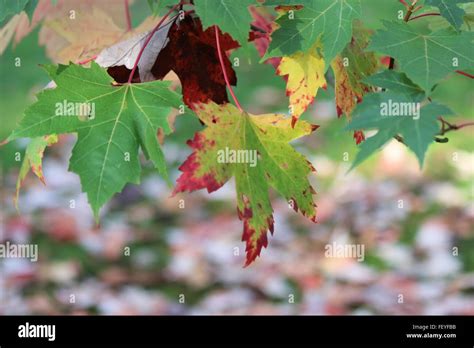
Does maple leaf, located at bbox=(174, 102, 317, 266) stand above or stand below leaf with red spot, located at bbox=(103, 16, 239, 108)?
below

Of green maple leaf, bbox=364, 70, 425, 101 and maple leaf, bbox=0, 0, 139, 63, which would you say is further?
maple leaf, bbox=0, 0, 139, 63

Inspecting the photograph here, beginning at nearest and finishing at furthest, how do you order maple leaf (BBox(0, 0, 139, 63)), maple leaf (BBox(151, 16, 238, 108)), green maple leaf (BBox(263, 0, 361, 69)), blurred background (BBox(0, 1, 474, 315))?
green maple leaf (BBox(263, 0, 361, 69)) → maple leaf (BBox(151, 16, 238, 108)) → maple leaf (BBox(0, 0, 139, 63)) → blurred background (BBox(0, 1, 474, 315))

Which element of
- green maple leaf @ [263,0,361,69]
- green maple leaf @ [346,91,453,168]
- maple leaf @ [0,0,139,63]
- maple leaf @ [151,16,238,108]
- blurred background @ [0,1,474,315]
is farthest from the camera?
blurred background @ [0,1,474,315]

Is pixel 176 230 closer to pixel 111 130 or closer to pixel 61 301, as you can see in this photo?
pixel 61 301

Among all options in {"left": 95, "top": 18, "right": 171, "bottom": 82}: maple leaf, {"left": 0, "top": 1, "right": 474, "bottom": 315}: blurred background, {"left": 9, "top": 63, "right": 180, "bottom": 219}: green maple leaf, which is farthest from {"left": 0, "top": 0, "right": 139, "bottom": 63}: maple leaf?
{"left": 0, "top": 1, "right": 474, "bottom": 315}: blurred background

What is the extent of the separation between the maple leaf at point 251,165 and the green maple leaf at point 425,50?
145 millimetres

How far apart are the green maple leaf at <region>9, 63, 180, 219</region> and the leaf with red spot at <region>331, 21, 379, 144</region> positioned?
0.69 ft

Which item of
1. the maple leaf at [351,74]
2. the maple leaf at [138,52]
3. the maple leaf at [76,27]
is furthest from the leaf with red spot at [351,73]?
the maple leaf at [76,27]

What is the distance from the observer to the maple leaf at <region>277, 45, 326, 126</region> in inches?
34.0

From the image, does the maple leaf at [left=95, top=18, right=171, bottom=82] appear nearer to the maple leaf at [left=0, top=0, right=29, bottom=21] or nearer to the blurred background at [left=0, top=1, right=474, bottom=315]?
the maple leaf at [left=0, top=0, right=29, bottom=21]

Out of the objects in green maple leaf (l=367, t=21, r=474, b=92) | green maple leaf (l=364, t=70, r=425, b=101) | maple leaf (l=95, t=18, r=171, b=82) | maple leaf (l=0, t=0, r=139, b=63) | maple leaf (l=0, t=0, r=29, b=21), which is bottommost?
green maple leaf (l=364, t=70, r=425, b=101)

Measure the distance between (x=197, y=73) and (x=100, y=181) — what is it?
0.22 metres

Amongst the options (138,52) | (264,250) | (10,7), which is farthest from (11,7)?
(264,250)

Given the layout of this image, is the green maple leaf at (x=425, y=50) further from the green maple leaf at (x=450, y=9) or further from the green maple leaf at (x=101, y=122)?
the green maple leaf at (x=101, y=122)
